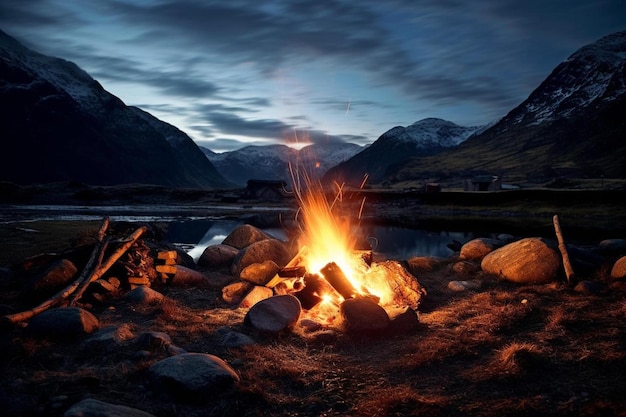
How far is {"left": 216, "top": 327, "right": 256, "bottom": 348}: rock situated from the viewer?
8.54 m

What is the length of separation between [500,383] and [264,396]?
146 inches

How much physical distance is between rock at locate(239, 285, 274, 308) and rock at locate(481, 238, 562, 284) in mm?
8002

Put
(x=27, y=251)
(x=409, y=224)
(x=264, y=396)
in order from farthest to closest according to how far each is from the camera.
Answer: (x=409, y=224)
(x=27, y=251)
(x=264, y=396)

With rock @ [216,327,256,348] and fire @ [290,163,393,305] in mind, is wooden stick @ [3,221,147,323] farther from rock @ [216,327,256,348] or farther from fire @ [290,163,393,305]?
fire @ [290,163,393,305]

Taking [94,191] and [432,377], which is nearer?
[432,377]

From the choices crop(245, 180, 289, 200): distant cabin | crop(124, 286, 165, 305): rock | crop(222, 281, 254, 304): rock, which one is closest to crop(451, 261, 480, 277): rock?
crop(222, 281, 254, 304): rock

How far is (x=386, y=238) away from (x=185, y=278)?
25649 mm

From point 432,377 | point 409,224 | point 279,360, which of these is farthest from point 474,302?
point 409,224

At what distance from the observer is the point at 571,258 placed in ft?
46.2

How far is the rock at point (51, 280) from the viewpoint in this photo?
11.2 meters

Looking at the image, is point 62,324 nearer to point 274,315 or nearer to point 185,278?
point 274,315

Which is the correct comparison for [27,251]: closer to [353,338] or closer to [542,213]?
[353,338]

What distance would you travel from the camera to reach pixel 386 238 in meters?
37.5

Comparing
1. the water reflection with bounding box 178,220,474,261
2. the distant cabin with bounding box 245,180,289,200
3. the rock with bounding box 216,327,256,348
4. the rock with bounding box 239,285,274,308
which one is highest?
the distant cabin with bounding box 245,180,289,200
